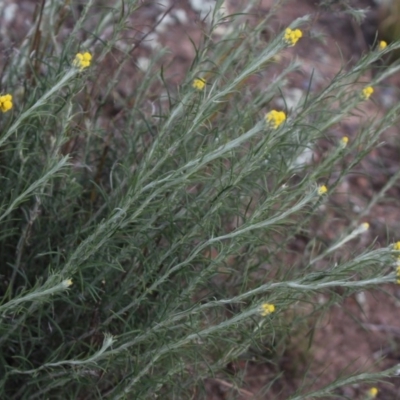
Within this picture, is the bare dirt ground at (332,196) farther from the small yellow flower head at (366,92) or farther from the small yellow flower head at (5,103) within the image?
the small yellow flower head at (5,103)

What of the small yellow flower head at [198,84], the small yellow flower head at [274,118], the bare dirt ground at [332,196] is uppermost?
the small yellow flower head at [198,84]

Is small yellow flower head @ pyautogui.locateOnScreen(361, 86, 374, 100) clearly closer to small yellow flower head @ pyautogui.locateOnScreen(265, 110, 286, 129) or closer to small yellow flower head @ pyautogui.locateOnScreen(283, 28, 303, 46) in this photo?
small yellow flower head @ pyautogui.locateOnScreen(283, 28, 303, 46)

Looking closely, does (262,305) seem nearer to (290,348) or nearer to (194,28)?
(290,348)

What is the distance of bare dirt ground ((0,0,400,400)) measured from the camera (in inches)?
113

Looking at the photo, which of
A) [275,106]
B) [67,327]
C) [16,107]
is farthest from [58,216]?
[275,106]

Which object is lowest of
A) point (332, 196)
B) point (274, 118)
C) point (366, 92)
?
point (332, 196)

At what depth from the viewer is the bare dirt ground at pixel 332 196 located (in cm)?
288

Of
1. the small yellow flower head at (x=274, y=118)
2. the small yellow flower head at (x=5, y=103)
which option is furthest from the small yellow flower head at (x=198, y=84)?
the small yellow flower head at (x=5, y=103)

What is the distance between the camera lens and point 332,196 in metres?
3.39

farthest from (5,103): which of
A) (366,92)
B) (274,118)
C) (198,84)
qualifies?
(366,92)

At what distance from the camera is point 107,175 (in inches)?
105

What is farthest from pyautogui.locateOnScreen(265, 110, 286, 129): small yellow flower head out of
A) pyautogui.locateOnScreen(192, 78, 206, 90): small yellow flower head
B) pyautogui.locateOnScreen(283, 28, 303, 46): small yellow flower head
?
pyautogui.locateOnScreen(192, 78, 206, 90): small yellow flower head

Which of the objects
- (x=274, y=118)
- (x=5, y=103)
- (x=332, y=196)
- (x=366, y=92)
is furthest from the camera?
(x=332, y=196)

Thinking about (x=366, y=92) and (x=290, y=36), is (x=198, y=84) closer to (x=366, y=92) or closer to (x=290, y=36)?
(x=290, y=36)
